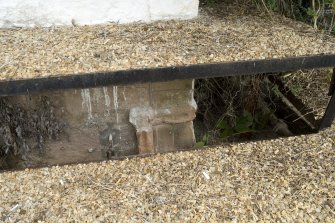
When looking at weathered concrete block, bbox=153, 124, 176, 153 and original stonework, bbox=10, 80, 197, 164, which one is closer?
original stonework, bbox=10, 80, 197, 164

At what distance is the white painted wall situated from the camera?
2902 millimetres

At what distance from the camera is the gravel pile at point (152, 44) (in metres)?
2.42

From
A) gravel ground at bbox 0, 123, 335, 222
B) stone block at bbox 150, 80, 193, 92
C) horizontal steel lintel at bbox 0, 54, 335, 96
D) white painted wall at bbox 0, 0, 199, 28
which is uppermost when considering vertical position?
white painted wall at bbox 0, 0, 199, 28

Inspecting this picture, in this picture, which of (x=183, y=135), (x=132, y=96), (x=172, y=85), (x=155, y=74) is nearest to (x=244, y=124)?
(x=183, y=135)

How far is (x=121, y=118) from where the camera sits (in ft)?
11.0

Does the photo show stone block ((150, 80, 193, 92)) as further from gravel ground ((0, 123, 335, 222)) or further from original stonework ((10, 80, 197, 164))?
gravel ground ((0, 123, 335, 222))

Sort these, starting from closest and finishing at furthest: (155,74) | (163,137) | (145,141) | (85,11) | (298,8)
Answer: (155,74), (85,11), (145,141), (163,137), (298,8)

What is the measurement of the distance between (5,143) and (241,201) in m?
2.11

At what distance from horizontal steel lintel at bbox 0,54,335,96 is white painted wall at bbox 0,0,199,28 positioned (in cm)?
85

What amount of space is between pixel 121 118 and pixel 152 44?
35.2 inches

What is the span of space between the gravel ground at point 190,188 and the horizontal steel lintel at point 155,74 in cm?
58

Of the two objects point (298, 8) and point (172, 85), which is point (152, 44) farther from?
point (298, 8)

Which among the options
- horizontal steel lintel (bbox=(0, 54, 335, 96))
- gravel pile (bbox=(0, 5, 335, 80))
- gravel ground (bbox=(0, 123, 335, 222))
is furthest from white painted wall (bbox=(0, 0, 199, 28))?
gravel ground (bbox=(0, 123, 335, 222))

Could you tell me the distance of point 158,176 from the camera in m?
2.50
